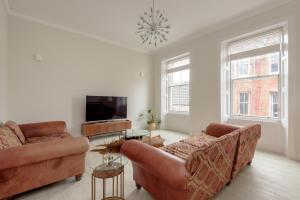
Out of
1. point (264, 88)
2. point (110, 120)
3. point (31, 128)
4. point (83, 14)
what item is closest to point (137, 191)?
point (31, 128)

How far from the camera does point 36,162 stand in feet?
6.18

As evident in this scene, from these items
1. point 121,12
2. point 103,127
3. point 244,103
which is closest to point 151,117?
point 103,127

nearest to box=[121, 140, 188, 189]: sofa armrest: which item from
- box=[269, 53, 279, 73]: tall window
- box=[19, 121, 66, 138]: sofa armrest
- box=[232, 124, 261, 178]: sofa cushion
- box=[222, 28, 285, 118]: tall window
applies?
box=[232, 124, 261, 178]: sofa cushion

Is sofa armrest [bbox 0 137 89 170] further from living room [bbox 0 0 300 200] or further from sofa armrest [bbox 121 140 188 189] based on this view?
sofa armrest [bbox 121 140 188 189]

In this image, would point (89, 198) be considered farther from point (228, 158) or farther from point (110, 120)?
point (110, 120)

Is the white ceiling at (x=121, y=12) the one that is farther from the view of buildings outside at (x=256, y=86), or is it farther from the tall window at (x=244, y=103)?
the tall window at (x=244, y=103)

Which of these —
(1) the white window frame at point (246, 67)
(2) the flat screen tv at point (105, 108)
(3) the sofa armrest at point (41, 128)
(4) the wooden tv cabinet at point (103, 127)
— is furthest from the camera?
(2) the flat screen tv at point (105, 108)

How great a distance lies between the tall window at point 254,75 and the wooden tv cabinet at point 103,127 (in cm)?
313

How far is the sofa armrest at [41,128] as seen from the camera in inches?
123

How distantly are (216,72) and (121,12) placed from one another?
2.89 metres

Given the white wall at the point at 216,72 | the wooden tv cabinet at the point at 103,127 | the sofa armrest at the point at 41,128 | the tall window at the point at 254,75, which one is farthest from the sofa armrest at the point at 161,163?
the tall window at the point at 254,75

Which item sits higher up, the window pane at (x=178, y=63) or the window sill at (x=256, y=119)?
the window pane at (x=178, y=63)

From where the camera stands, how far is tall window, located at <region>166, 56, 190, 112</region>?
18.4 feet

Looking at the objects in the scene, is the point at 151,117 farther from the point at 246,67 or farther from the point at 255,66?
the point at 255,66
